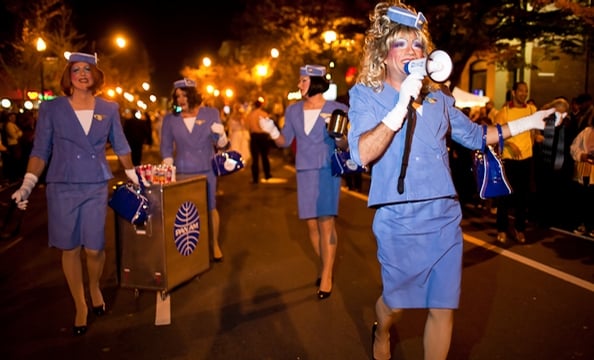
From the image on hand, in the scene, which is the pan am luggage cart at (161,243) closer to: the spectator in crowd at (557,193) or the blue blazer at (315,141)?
the blue blazer at (315,141)

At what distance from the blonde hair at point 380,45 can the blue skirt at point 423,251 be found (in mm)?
653

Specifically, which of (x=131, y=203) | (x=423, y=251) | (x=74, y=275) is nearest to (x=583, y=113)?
(x=423, y=251)

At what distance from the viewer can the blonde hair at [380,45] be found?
3.07 m

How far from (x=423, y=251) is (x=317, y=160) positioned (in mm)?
2442

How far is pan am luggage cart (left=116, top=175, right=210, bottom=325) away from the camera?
5258 mm

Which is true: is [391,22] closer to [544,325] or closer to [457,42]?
[544,325]

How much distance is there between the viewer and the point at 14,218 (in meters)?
10.4

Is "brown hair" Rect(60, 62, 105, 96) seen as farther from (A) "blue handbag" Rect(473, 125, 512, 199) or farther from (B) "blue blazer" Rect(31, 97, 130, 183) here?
(A) "blue handbag" Rect(473, 125, 512, 199)

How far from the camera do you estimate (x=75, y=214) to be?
15.4 feet

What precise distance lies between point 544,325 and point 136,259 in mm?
3561

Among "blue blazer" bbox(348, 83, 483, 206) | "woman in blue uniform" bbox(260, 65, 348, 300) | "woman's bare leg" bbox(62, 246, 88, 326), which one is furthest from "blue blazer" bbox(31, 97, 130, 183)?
"blue blazer" bbox(348, 83, 483, 206)

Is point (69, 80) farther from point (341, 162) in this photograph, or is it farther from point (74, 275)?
point (341, 162)

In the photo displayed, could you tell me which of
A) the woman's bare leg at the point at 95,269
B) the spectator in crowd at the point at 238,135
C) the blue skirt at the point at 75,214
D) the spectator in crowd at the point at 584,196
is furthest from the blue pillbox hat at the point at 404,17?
the spectator in crowd at the point at 238,135

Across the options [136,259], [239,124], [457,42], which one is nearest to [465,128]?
[136,259]
